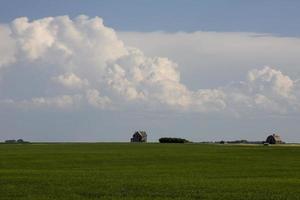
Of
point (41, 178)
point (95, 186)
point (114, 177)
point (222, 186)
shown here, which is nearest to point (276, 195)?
point (222, 186)

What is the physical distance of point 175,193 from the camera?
39.1 m

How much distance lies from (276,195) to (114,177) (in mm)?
16247

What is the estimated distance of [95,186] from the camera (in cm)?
4266

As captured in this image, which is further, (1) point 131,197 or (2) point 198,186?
(2) point 198,186

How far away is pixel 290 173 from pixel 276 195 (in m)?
20.6

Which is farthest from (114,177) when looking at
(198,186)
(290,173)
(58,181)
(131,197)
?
(290,173)

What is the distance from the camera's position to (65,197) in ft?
120

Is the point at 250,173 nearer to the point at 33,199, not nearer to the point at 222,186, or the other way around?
the point at 222,186

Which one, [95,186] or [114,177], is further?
[114,177]

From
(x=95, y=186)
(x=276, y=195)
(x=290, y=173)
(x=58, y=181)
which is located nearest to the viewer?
(x=276, y=195)

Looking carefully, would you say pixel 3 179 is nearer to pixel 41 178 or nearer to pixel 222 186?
pixel 41 178

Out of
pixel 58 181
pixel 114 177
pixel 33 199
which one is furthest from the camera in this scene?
pixel 114 177

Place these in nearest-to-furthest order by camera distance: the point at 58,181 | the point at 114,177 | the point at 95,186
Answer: the point at 95,186 → the point at 58,181 → the point at 114,177

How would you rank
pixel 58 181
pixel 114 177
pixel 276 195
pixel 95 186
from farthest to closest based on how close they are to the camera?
1. pixel 114 177
2. pixel 58 181
3. pixel 95 186
4. pixel 276 195
